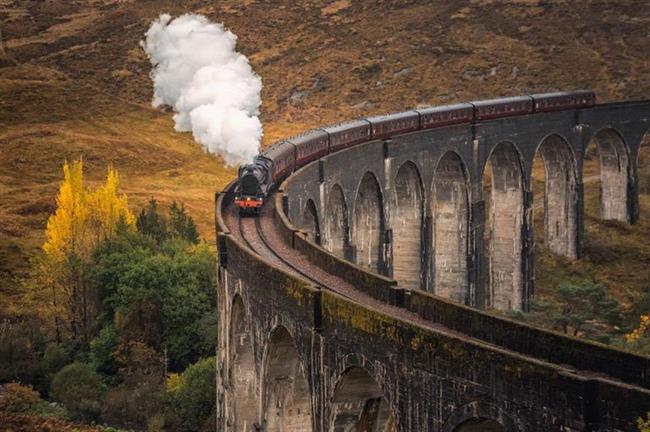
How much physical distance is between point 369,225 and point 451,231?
8.24 meters

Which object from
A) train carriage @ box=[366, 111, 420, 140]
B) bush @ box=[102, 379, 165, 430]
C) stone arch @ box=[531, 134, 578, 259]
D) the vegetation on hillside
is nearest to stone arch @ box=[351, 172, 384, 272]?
train carriage @ box=[366, 111, 420, 140]

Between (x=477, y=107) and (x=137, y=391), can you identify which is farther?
(x=477, y=107)

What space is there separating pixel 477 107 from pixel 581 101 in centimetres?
1218

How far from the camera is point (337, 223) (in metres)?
54.4

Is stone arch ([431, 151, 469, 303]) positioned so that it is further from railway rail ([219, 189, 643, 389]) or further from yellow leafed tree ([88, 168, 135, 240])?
railway rail ([219, 189, 643, 389])

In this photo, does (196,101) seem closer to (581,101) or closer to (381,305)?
(581,101)

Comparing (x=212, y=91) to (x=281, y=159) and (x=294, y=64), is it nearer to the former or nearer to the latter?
(x=281, y=159)

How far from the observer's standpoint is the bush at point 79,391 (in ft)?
157

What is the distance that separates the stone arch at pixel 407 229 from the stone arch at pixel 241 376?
21965mm

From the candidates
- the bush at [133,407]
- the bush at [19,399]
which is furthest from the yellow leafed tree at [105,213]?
the bush at [133,407]

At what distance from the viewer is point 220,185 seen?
89500mm

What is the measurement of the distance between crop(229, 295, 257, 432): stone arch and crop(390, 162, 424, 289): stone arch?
22.0 meters

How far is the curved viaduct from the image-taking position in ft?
75.4

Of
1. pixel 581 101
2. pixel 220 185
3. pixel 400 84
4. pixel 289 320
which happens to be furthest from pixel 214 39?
pixel 289 320
